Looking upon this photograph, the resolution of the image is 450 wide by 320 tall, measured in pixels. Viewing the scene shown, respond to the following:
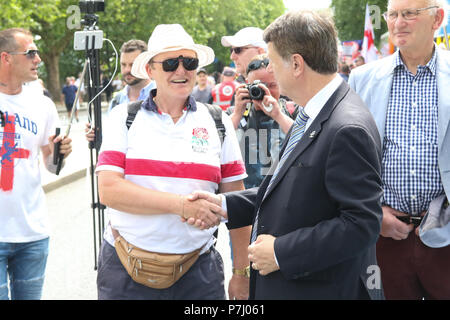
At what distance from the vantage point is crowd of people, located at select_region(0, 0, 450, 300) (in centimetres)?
187

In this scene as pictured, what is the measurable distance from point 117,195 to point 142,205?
13cm

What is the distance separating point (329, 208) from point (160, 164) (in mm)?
915

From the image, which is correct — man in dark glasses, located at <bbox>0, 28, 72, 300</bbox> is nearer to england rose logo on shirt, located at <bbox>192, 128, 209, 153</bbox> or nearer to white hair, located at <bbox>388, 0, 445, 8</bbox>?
england rose logo on shirt, located at <bbox>192, 128, 209, 153</bbox>

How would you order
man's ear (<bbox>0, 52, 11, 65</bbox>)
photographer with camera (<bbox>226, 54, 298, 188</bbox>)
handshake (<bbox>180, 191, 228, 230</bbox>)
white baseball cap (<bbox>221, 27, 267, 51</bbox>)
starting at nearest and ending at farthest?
handshake (<bbox>180, 191, 228, 230</bbox>), man's ear (<bbox>0, 52, 11, 65</bbox>), photographer with camera (<bbox>226, 54, 298, 188</bbox>), white baseball cap (<bbox>221, 27, 267, 51</bbox>)

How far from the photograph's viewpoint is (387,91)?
286cm

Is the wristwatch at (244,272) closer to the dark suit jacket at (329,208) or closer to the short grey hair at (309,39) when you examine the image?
the dark suit jacket at (329,208)

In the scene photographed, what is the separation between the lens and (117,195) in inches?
96.9

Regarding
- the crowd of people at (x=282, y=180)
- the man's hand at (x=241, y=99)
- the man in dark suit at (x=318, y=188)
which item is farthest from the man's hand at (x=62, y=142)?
the man in dark suit at (x=318, y=188)

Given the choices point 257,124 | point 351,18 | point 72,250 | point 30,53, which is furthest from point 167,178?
point 351,18

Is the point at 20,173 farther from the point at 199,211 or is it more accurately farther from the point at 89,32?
the point at 89,32

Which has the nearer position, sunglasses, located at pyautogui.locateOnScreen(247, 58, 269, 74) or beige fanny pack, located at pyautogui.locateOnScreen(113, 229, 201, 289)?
beige fanny pack, located at pyautogui.locateOnScreen(113, 229, 201, 289)

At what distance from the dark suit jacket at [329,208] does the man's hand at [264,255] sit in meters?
0.03

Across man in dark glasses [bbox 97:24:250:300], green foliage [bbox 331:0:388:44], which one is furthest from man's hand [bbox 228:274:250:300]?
green foliage [bbox 331:0:388:44]
